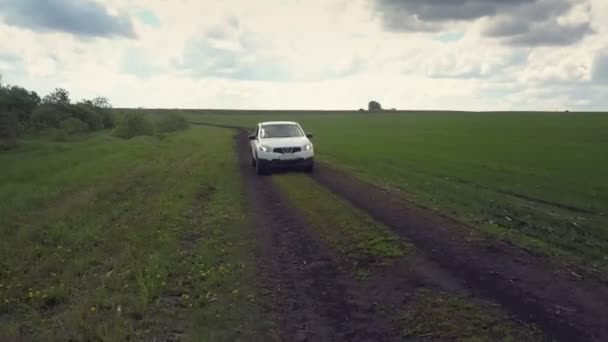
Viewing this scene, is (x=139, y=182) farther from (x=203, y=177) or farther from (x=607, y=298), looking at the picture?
(x=607, y=298)

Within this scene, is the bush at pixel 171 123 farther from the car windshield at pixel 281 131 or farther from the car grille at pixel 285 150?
the car grille at pixel 285 150

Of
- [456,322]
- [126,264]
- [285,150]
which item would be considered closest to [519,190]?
[285,150]

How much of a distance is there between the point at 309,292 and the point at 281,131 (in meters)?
12.1

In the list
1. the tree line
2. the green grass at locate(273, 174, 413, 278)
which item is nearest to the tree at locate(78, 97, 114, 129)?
the tree line

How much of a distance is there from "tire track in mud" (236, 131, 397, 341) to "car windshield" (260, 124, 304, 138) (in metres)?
7.95

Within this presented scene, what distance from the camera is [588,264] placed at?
7047mm

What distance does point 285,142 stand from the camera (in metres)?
16.5

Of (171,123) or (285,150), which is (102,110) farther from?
(285,150)

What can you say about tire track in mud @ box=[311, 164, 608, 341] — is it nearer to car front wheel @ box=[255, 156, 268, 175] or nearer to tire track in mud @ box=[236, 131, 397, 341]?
tire track in mud @ box=[236, 131, 397, 341]

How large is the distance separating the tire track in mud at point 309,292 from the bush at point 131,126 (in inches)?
1743

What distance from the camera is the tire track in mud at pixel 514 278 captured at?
5.00m

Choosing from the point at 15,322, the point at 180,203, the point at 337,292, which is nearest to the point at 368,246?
the point at 337,292

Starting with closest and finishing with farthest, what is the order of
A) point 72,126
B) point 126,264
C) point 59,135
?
point 126,264 → point 59,135 → point 72,126

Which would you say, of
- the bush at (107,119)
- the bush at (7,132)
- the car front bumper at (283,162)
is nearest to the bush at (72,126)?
the bush at (7,132)
